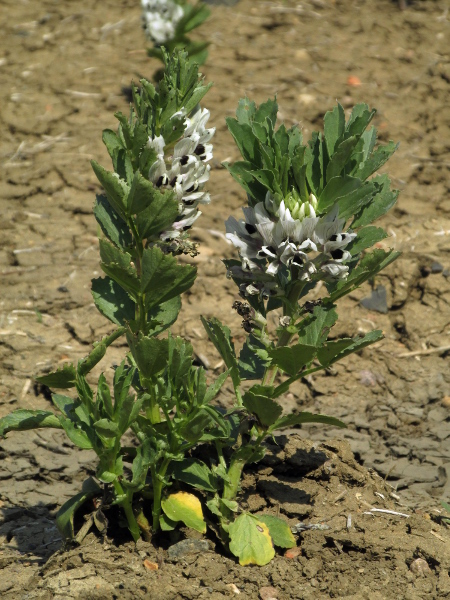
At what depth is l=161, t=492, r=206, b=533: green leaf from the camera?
9.12 feet

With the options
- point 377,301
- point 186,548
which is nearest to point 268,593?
point 186,548

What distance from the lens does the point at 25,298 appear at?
4.42m

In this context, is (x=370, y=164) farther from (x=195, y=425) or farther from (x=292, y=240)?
(x=195, y=425)

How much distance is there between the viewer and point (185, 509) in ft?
9.25

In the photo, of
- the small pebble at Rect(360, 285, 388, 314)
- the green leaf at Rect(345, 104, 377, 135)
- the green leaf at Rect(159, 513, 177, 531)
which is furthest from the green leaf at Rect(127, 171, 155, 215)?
the small pebble at Rect(360, 285, 388, 314)

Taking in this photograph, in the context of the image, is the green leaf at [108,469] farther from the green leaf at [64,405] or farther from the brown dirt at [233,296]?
the brown dirt at [233,296]

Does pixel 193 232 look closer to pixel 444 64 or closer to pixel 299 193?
pixel 299 193

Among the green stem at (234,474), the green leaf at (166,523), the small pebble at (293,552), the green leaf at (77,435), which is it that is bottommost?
the small pebble at (293,552)

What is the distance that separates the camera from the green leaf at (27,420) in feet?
8.39

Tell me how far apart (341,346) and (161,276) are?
619 mm

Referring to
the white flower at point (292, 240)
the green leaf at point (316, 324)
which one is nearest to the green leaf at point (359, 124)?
the white flower at point (292, 240)

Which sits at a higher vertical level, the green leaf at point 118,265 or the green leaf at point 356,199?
the green leaf at point 356,199

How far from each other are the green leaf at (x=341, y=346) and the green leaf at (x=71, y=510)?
38.5 inches

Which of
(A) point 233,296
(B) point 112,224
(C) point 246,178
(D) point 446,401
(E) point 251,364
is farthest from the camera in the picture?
(A) point 233,296
